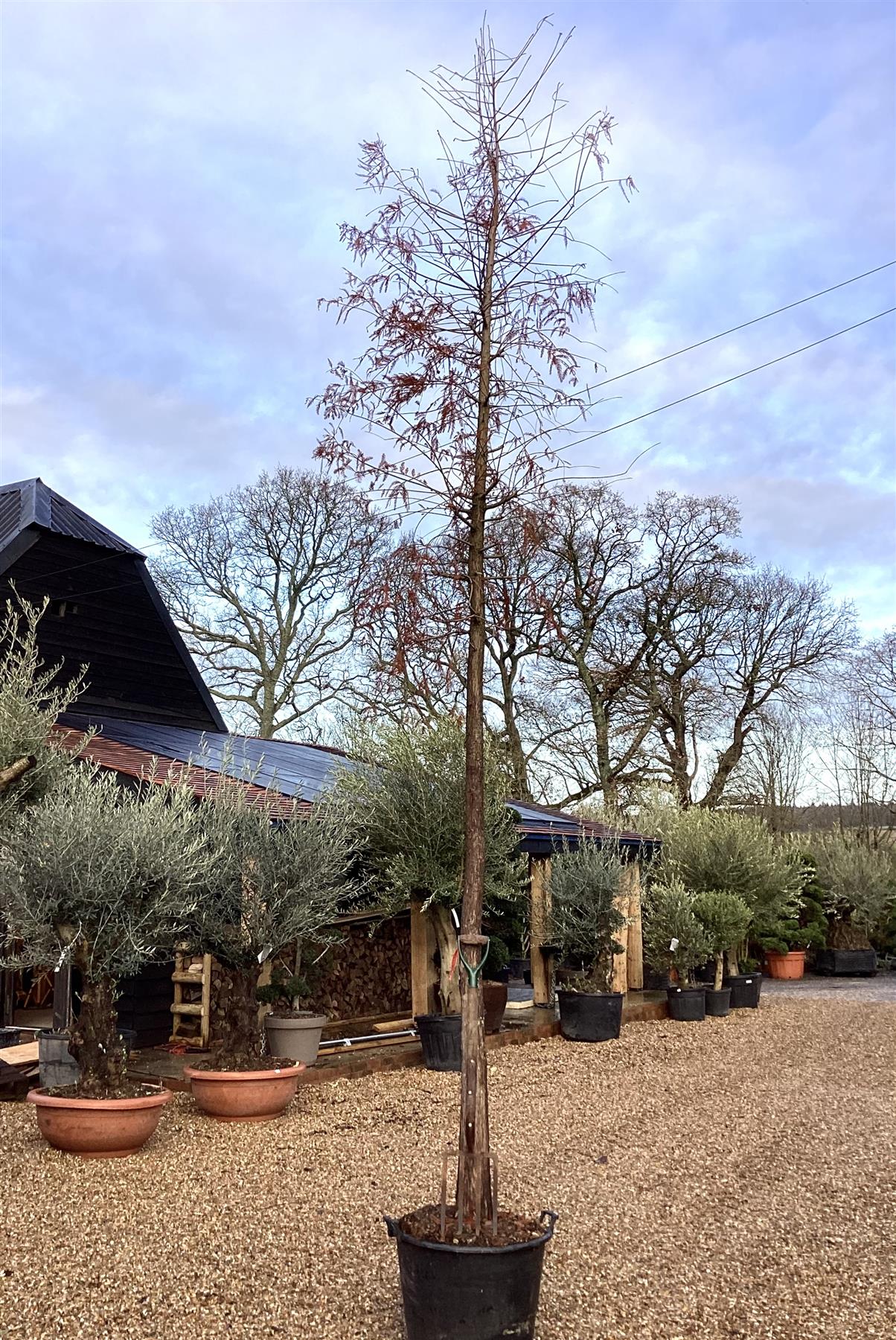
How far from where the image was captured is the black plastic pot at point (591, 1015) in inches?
408

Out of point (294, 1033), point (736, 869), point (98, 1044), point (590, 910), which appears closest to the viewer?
point (98, 1044)

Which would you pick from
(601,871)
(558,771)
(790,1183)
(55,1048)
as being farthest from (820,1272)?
(558,771)

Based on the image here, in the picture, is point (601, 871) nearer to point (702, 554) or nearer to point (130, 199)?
point (130, 199)

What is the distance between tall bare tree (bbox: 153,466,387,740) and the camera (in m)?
22.9

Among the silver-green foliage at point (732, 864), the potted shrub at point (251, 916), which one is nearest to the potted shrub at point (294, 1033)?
the potted shrub at point (251, 916)

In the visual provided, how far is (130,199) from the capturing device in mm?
9008

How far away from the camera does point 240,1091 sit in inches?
273

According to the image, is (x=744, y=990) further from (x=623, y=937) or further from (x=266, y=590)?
(x=266, y=590)

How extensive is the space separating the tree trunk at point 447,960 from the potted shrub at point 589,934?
1539mm

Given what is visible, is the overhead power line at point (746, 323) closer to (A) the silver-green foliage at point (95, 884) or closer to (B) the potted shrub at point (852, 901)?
(A) the silver-green foliage at point (95, 884)

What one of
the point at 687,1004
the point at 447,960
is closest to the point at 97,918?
the point at 447,960

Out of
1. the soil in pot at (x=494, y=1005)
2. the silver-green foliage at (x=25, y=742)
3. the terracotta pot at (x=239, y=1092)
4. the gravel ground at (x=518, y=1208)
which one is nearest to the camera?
the gravel ground at (x=518, y=1208)

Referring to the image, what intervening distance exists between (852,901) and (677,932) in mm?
8394

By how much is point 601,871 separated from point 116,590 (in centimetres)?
746
